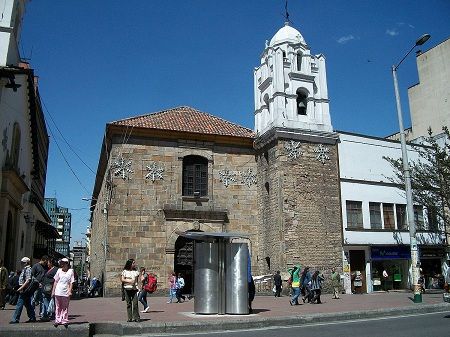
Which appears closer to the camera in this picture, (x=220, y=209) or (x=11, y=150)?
(x=11, y=150)

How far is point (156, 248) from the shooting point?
2250 centimetres

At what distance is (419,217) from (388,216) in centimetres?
289

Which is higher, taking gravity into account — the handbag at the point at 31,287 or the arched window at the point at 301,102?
the arched window at the point at 301,102

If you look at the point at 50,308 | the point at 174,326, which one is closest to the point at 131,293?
the point at 174,326

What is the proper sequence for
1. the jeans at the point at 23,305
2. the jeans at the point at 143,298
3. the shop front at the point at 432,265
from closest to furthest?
1. the jeans at the point at 23,305
2. the jeans at the point at 143,298
3. the shop front at the point at 432,265

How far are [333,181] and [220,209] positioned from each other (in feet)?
21.8

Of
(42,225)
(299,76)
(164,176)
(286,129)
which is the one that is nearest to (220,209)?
(164,176)

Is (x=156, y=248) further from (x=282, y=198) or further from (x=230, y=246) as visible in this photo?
(x=230, y=246)

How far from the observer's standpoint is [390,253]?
2512 centimetres

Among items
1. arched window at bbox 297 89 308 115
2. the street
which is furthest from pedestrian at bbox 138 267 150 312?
arched window at bbox 297 89 308 115

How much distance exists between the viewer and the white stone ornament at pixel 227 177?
2494 centimetres

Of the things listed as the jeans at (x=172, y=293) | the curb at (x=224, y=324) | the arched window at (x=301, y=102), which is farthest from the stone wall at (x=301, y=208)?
the curb at (x=224, y=324)

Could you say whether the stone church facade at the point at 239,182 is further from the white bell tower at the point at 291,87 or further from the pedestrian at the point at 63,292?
the pedestrian at the point at 63,292

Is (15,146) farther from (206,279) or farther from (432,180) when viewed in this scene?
(432,180)
